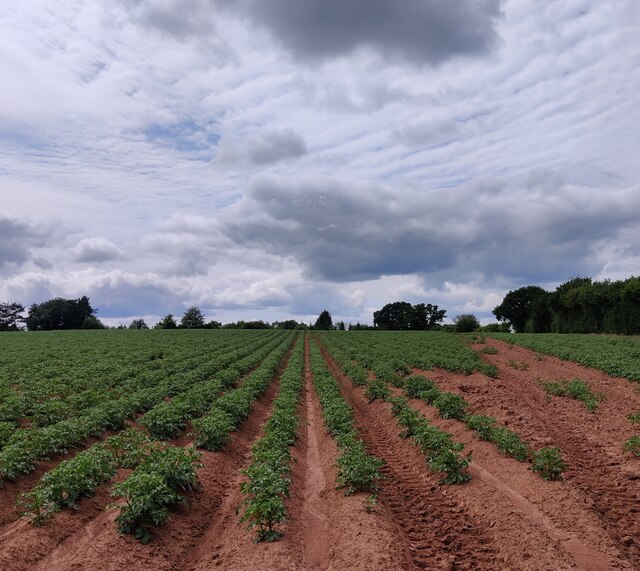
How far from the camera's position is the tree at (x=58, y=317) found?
122 metres

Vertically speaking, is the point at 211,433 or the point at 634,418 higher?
the point at 634,418

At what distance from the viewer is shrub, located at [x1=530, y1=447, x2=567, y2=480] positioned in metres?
9.23

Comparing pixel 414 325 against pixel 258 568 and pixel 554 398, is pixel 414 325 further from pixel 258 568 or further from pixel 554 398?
pixel 258 568

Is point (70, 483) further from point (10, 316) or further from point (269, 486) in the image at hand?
point (10, 316)

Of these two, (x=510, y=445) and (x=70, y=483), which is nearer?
(x=70, y=483)

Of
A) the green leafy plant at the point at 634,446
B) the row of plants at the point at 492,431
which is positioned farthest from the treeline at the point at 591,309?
the green leafy plant at the point at 634,446

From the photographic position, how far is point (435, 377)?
22.4 m

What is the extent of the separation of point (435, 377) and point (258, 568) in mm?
17326

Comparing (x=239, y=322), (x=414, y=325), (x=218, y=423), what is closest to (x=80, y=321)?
(x=239, y=322)

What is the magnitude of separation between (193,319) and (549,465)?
4991 inches

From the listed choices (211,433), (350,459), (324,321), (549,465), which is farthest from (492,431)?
(324,321)

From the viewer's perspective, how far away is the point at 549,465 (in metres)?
9.33

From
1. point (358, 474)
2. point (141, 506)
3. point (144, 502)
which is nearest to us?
point (141, 506)

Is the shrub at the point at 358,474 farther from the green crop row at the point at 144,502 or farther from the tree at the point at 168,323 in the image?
the tree at the point at 168,323
